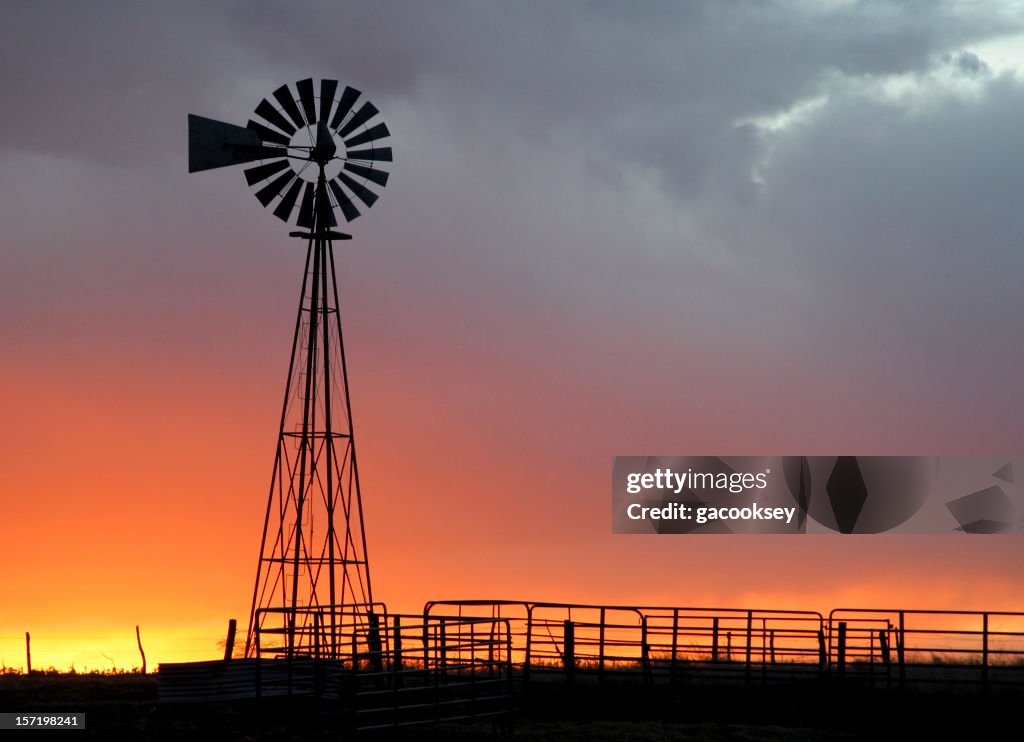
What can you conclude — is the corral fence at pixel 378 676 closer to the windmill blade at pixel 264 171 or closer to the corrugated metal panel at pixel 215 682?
the corrugated metal panel at pixel 215 682

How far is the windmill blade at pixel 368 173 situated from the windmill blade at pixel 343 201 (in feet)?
1.96

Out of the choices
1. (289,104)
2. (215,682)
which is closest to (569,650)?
(215,682)

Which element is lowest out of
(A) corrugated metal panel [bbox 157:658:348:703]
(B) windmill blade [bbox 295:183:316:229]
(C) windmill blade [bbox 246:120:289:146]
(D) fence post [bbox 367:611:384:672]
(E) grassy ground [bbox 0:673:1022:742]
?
→ (E) grassy ground [bbox 0:673:1022:742]

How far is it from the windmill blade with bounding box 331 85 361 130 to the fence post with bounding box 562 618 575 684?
576 inches

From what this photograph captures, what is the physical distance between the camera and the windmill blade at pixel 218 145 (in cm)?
3503

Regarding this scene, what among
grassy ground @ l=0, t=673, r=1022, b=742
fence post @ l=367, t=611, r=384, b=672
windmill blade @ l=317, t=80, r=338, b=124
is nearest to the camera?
fence post @ l=367, t=611, r=384, b=672

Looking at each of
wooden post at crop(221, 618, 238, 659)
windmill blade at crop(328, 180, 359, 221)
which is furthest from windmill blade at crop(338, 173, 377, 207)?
wooden post at crop(221, 618, 238, 659)

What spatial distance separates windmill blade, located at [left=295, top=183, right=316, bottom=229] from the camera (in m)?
36.5

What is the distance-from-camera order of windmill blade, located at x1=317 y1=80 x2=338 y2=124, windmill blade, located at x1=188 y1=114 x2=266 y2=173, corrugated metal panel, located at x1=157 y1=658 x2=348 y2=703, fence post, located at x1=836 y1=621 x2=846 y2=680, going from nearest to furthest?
corrugated metal panel, located at x1=157 y1=658 x2=348 y2=703
fence post, located at x1=836 y1=621 x2=846 y2=680
windmill blade, located at x1=188 y1=114 x2=266 y2=173
windmill blade, located at x1=317 y1=80 x2=338 y2=124

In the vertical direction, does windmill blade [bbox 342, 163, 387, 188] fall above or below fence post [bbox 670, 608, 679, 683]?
above

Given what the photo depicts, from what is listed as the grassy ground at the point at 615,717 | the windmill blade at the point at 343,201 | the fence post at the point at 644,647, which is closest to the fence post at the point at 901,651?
the grassy ground at the point at 615,717

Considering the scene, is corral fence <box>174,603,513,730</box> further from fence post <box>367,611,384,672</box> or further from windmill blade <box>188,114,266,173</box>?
windmill blade <box>188,114,266,173</box>

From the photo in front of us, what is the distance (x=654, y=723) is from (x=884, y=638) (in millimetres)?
7360

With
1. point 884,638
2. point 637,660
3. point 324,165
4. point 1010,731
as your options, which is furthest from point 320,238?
point 1010,731
